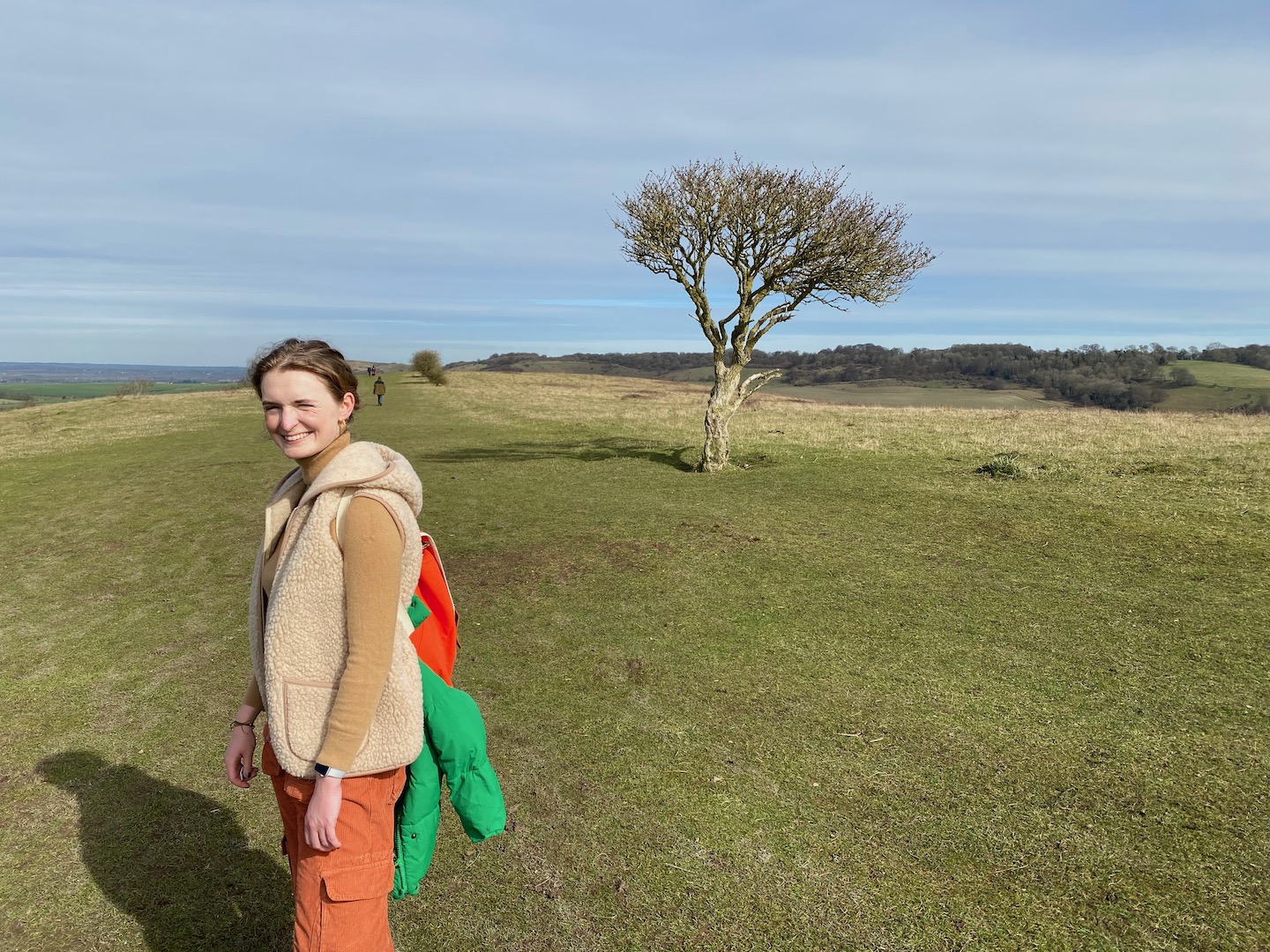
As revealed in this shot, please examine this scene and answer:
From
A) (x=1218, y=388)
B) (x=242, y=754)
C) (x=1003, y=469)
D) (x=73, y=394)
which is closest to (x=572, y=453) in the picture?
(x=1003, y=469)

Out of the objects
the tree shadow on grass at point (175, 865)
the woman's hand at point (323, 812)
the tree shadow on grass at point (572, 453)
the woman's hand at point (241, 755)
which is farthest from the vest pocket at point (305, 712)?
the tree shadow on grass at point (572, 453)

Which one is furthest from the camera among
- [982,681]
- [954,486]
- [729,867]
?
[954,486]

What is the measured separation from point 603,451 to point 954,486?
983cm

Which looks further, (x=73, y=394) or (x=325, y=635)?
(x=73, y=394)

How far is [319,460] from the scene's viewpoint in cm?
235

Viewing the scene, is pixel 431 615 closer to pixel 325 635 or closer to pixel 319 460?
pixel 325 635

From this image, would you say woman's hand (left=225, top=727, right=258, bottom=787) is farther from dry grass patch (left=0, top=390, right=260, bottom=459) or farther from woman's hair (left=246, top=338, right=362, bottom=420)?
dry grass patch (left=0, top=390, right=260, bottom=459)

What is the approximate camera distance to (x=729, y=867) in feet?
13.0

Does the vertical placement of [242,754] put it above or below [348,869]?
above

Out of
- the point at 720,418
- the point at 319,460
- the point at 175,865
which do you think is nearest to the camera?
the point at 319,460

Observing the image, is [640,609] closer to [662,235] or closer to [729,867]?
[729,867]

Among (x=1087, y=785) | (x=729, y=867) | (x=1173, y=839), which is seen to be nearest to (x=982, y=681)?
(x=1087, y=785)

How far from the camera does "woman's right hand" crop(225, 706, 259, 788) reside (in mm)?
2623

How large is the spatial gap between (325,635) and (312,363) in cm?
83
